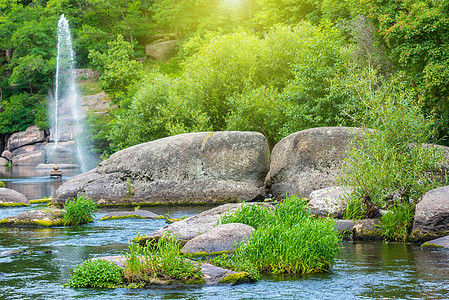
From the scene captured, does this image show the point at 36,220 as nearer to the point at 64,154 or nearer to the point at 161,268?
the point at 161,268

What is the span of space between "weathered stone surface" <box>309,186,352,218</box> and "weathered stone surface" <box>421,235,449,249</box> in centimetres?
Answer: 326

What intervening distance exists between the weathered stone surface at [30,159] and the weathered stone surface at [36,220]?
44612 mm

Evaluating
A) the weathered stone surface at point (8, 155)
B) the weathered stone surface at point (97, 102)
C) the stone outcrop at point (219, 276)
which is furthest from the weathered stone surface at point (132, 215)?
the weathered stone surface at point (8, 155)

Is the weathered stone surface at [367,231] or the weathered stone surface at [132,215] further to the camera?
the weathered stone surface at [132,215]

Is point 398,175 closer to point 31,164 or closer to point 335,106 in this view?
point 335,106

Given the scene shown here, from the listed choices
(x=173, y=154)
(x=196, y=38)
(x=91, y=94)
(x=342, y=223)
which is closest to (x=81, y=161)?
(x=91, y=94)

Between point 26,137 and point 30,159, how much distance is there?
405cm

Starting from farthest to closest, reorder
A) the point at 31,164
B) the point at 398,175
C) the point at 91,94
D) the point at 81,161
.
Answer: the point at 91,94
the point at 31,164
the point at 81,161
the point at 398,175

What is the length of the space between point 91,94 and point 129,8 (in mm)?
17139

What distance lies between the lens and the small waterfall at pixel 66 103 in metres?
59.5

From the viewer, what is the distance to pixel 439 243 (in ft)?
47.0

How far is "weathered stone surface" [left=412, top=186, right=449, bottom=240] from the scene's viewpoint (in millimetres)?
14781

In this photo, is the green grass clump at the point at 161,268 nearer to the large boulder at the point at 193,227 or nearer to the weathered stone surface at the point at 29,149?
the large boulder at the point at 193,227

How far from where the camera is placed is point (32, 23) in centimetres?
6875
